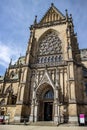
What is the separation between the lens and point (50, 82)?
2408cm

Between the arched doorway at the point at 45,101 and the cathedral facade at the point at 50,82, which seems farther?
the arched doorway at the point at 45,101

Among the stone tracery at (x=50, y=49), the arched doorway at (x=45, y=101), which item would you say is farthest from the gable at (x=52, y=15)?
the arched doorway at (x=45, y=101)

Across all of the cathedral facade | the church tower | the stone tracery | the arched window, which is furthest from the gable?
the arched window

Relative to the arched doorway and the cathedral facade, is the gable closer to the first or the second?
the cathedral facade

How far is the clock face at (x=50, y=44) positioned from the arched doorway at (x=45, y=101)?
854 cm

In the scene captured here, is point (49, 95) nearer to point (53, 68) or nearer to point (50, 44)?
point (53, 68)

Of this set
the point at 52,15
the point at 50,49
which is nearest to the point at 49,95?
the point at 50,49

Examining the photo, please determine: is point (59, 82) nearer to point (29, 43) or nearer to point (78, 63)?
point (78, 63)

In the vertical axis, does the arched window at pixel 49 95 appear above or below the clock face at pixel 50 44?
below

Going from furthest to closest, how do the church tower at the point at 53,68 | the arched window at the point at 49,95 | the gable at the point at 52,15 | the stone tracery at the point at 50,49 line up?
the gable at the point at 52,15, the stone tracery at the point at 50,49, the arched window at the point at 49,95, the church tower at the point at 53,68

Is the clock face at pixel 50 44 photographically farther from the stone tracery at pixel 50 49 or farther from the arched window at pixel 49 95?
the arched window at pixel 49 95

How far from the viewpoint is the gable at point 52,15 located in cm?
3490

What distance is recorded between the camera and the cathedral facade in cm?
2206

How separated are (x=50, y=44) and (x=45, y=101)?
1355 cm
